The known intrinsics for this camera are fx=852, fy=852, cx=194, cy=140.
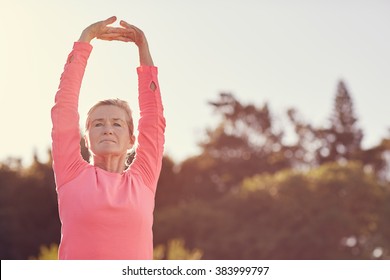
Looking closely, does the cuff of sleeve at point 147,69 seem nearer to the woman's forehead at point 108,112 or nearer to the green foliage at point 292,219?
the woman's forehead at point 108,112

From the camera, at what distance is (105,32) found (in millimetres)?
2973

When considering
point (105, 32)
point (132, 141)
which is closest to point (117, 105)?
point (132, 141)

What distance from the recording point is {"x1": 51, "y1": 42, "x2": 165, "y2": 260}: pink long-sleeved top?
2.64m

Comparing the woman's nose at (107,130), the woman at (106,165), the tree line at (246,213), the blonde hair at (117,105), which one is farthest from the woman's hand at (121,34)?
the tree line at (246,213)

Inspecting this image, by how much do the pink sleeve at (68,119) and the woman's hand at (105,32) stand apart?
4cm

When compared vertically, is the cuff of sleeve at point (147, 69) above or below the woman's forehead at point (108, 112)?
above

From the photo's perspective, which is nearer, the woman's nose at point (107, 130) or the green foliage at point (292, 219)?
the woman's nose at point (107, 130)

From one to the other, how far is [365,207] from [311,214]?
236 cm

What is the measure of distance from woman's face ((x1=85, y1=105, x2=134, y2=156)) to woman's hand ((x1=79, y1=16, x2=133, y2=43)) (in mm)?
270

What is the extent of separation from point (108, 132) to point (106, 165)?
12 cm

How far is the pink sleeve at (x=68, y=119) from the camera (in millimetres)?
2750

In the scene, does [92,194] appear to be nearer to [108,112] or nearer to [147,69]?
[108,112]

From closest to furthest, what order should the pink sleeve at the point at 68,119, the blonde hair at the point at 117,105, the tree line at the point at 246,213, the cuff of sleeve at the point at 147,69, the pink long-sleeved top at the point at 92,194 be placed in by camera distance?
the pink long-sleeved top at the point at 92,194
the pink sleeve at the point at 68,119
the blonde hair at the point at 117,105
the cuff of sleeve at the point at 147,69
the tree line at the point at 246,213

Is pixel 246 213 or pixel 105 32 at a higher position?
pixel 246 213
